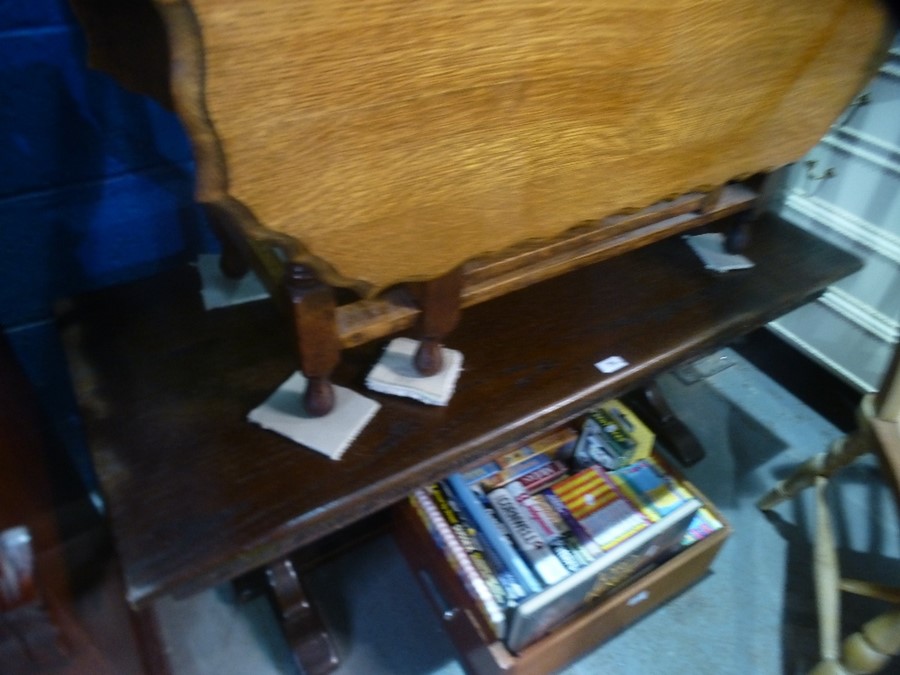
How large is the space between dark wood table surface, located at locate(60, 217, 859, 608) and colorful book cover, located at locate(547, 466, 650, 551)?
256 mm

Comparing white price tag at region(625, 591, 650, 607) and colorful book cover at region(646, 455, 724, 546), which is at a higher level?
colorful book cover at region(646, 455, 724, 546)

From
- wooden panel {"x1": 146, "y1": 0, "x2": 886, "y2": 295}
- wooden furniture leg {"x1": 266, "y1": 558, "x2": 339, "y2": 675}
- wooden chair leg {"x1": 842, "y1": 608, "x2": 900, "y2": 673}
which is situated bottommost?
wooden furniture leg {"x1": 266, "y1": 558, "x2": 339, "y2": 675}

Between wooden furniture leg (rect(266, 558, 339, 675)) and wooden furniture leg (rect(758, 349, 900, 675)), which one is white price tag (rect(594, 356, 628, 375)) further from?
wooden furniture leg (rect(266, 558, 339, 675))

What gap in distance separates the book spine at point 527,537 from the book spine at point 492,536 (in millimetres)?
13

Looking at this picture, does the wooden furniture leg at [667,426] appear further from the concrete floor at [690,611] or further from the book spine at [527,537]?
the book spine at [527,537]

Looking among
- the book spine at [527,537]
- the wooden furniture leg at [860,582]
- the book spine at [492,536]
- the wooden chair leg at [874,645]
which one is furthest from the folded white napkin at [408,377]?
the wooden chair leg at [874,645]

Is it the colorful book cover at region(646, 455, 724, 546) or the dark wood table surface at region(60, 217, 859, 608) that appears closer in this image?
the dark wood table surface at region(60, 217, 859, 608)

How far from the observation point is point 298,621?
3.65 ft

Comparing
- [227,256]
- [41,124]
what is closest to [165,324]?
[227,256]

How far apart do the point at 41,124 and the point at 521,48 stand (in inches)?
24.3

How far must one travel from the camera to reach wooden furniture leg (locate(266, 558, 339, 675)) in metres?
1.09

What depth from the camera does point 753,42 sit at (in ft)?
2.33

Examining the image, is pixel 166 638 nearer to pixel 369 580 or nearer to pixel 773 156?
pixel 369 580

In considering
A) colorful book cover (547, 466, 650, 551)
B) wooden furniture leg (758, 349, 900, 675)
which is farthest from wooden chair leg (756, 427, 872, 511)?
colorful book cover (547, 466, 650, 551)
